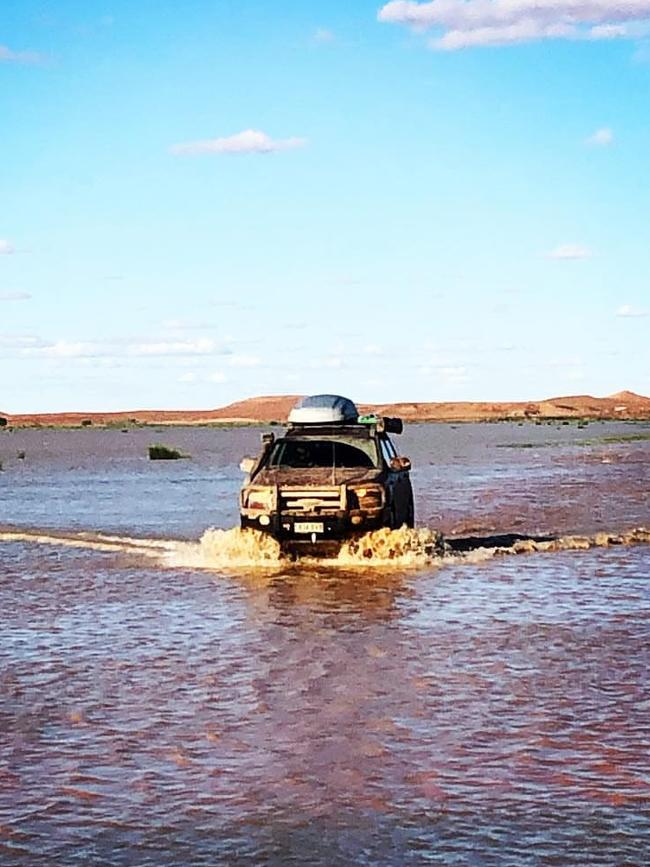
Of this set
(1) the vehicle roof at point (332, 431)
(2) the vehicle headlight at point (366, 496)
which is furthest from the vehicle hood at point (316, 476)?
(1) the vehicle roof at point (332, 431)

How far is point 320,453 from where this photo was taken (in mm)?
19219

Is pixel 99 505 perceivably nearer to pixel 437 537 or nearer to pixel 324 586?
pixel 437 537

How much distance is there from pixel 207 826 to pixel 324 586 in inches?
360

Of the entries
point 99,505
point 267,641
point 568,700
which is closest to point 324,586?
point 267,641

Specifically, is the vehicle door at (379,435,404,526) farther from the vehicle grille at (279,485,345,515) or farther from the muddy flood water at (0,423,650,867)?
the vehicle grille at (279,485,345,515)

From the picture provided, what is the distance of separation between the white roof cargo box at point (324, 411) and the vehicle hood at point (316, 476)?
1.24 metres

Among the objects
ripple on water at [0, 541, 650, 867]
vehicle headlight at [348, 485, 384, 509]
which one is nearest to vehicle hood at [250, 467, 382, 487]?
vehicle headlight at [348, 485, 384, 509]

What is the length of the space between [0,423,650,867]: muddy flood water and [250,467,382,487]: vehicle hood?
76 cm

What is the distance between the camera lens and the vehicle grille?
17.9 metres

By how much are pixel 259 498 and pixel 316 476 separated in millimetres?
740

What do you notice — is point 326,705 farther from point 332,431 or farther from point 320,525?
point 332,431

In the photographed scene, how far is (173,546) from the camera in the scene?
21406 millimetres

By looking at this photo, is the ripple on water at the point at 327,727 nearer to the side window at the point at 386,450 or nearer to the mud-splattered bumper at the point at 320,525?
the mud-splattered bumper at the point at 320,525

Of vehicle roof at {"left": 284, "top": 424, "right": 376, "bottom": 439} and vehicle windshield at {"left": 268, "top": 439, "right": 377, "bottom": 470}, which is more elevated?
vehicle roof at {"left": 284, "top": 424, "right": 376, "bottom": 439}
